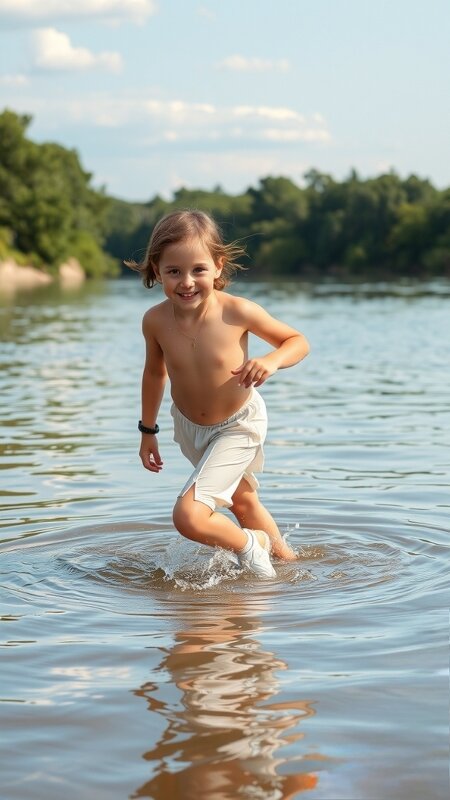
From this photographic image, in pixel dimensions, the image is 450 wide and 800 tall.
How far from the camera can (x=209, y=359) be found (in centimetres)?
558

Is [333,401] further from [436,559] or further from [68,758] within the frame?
[68,758]

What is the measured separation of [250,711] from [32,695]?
73 cm

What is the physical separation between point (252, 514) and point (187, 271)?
132cm

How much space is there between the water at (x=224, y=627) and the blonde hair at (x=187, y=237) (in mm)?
1411

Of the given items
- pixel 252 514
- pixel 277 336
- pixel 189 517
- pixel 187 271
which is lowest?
pixel 252 514

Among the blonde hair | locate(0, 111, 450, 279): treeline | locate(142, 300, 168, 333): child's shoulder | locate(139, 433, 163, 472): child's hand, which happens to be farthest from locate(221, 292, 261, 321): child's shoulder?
locate(0, 111, 450, 279): treeline

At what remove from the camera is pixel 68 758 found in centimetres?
335

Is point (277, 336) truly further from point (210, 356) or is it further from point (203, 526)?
point (203, 526)

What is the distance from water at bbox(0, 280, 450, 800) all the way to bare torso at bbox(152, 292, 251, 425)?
745 millimetres

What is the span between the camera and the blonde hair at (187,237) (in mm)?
5379

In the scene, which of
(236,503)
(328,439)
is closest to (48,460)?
(328,439)

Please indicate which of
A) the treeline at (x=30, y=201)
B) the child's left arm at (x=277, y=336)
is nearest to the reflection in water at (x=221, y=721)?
the child's left arm at (x=277, y=336)

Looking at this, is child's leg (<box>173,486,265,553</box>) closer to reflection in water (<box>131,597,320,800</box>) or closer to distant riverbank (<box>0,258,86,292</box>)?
reflection in water (<box>131,597,320,800</box>)

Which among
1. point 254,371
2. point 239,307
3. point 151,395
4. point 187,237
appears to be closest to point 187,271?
point 187,237
